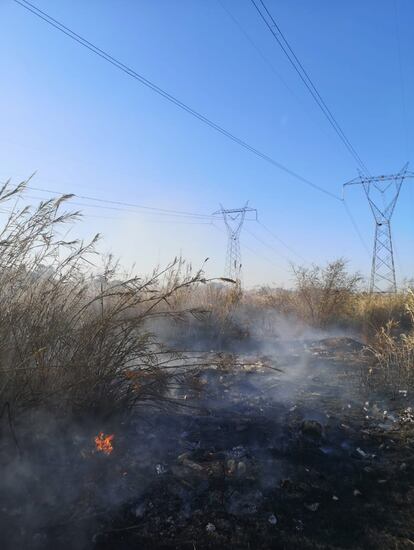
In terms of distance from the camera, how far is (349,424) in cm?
416

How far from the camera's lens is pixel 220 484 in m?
2.85

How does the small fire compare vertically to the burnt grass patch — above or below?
above

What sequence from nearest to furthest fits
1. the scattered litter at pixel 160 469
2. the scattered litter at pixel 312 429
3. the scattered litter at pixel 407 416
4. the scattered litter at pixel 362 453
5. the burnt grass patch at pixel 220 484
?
the burnt grass patch at pixel 220 484 → the scattered litter at pixel 160 469 → the scattered litter at pixel 362 453 → the scattered litter at pixel 312 429 → the scattered litter at pixel 407 416

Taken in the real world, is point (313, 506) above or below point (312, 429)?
below

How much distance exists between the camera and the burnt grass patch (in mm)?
2365

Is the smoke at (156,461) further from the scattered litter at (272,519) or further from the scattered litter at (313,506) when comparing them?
the scattered litter at (313,506)

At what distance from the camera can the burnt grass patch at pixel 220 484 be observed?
2.37 m

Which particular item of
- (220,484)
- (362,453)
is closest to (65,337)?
(220,484)

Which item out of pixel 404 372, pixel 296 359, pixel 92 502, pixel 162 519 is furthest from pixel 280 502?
pixel 296 359

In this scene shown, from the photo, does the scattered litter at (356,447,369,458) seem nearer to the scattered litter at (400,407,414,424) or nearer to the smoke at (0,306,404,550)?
the smoke at (0,306,404,550)

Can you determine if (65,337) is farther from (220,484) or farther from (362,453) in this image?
(362,453)

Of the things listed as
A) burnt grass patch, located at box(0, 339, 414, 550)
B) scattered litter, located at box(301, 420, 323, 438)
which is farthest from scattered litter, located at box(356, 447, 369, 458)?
scattered litter, located at box(301, 420, 323, 438)

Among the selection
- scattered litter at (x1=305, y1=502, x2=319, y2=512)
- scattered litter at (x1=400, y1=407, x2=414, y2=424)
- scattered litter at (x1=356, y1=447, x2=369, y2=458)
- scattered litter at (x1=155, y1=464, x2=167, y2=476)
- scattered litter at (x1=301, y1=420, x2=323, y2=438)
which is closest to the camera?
scattered litter at (x1=305, y1=502, x2=319, y2=512)

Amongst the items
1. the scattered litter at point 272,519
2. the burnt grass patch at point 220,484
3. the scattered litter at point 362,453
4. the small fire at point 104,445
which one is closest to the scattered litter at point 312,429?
the burnt grass patch at point 220,484
